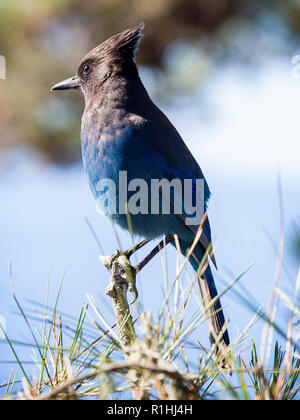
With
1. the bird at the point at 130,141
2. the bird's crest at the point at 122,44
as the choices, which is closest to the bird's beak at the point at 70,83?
the bird at the point at 130,141

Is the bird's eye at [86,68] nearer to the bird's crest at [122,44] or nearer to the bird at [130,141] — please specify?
the bird at [130,141]

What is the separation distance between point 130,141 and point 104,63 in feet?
1.74

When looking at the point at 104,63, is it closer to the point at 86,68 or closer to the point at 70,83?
the point at 86,68

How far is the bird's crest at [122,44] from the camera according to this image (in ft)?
9.07

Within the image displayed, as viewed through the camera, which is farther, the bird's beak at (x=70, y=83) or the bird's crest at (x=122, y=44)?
the bird's beak at (x=70, y=83)

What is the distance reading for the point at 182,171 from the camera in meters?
2.82

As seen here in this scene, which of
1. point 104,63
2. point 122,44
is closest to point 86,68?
point 104,63

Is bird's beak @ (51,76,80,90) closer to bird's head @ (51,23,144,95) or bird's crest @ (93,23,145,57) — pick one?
bird's head @ (51,23,144,95)

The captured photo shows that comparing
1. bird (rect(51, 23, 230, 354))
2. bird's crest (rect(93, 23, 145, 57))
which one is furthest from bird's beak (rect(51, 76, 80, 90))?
bird's crest (rect(93, 23, 145, 57))

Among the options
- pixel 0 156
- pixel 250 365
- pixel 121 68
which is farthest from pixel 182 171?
pixel 250 365

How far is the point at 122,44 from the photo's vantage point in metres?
2.85

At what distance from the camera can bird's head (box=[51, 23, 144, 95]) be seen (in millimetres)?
2848
